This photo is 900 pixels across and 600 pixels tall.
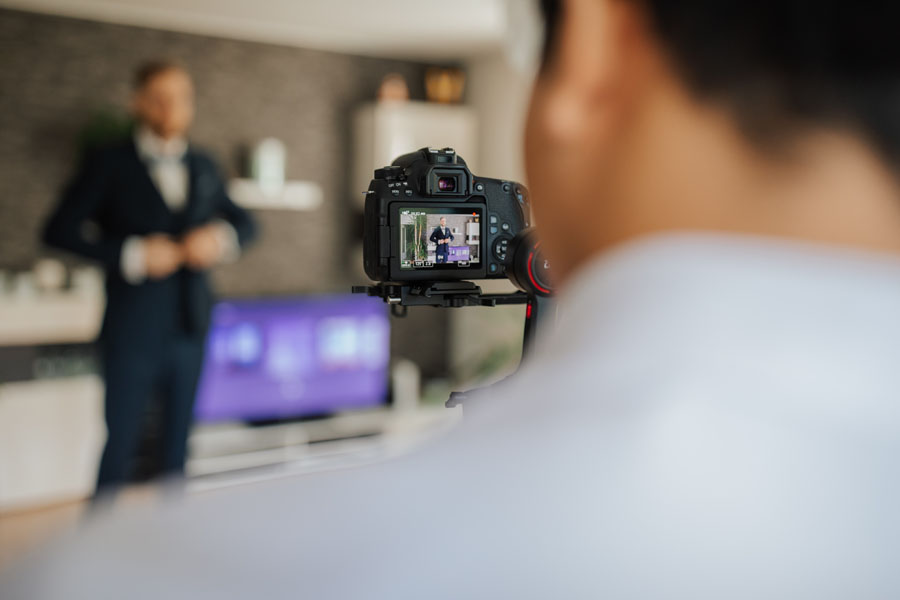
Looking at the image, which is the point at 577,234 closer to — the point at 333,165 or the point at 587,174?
the point at 587,174

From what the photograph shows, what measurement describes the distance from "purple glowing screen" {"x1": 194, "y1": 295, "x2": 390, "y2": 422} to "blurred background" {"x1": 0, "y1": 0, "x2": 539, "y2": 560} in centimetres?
1

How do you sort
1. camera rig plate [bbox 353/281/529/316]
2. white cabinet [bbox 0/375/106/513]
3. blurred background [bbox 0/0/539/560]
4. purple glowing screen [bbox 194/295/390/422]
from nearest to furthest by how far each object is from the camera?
camera rig plate [bbox 353/281/529/316]
white cabinet [bbox 0/375/106/513]
blurred background [bbox 0/0/539/560]
purple glowing screen [bbox 194/295/390/422]

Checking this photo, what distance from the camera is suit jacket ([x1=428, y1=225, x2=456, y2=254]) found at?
0.82 m

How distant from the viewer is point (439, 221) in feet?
2.70

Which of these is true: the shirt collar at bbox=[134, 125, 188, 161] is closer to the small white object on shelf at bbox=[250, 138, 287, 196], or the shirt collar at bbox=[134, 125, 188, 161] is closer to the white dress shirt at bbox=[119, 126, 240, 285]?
the white dress shirt at bbox=[119, 126, 240, 285]

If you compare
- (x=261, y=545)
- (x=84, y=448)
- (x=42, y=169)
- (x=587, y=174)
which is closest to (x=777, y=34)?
(x=587, y=174)

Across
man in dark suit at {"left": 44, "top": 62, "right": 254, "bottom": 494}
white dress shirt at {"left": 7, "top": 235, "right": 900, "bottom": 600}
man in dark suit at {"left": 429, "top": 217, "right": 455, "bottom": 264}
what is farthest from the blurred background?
white dress shirt at {"left": 7, "top": 235, "right": 900, "bottom": 600}

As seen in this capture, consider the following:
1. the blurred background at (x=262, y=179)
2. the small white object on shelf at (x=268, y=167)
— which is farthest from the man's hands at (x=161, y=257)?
the small white object on shelf at (x=268, y=167)

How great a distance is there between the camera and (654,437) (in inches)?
8.0

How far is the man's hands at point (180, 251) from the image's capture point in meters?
2.37

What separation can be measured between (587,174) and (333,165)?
4.20 meters

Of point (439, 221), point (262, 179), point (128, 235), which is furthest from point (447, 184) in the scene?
point (262, 179)

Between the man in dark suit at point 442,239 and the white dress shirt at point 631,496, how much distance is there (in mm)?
597

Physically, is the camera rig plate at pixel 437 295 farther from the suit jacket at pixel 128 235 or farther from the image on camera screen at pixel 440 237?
the suit jacket at pixel 128 235
